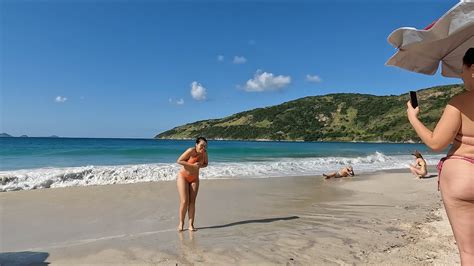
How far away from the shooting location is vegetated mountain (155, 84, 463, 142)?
11694 cm

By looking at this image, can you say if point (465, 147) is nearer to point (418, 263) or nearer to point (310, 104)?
point (418, 263)

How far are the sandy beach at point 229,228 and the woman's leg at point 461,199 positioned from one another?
2.76 meters

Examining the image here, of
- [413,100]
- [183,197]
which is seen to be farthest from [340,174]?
[413,100]

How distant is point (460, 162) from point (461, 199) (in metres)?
0.27

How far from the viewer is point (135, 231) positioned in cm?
767

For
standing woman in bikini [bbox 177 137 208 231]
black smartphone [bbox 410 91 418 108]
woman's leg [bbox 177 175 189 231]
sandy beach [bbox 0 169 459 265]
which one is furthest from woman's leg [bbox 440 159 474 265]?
woman's leg [bbox 177 175 189 231]

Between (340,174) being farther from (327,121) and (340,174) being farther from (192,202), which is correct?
(327,121)

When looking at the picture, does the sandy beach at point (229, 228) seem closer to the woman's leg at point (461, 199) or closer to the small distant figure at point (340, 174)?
the woman's leg at point (461, 199)

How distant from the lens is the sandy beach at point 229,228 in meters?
5.78

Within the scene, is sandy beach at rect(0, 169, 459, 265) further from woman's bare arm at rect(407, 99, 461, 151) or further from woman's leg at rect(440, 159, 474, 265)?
woman's bare arm at rect(407, 99, 461, 151)

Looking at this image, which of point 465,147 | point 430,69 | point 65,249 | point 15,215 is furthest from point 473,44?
point 15,215

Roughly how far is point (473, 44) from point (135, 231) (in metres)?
6.74

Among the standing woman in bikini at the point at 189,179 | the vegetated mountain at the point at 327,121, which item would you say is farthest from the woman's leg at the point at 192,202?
the vegetated mountain at the point at 327,121

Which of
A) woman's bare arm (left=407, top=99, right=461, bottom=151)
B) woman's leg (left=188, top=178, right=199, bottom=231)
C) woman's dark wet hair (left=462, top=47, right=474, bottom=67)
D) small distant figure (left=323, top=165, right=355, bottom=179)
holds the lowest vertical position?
small distant figure (left=323, top=165, right=355, bottom=179)
